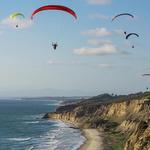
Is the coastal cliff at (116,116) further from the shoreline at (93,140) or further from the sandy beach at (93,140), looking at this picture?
the sandy beach at (93,140)

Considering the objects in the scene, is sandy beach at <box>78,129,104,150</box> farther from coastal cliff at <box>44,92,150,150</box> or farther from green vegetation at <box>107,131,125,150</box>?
coastal cliff at <box>44,92,150,150</box>

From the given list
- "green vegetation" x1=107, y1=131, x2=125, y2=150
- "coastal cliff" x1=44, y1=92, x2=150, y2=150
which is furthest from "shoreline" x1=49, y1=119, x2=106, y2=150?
"coastal cliff" x1=44, y1=92, x2=150, y2=150

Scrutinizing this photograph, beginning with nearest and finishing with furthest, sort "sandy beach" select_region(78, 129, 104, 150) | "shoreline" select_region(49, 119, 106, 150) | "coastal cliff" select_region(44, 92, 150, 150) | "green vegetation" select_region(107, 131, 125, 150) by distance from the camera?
"green vegetation" select_region(107, 131, 125, 150), "shoreline" select_region(49, 119, 106, 150), "sandy beach" select_region(78, 129, 104, 150), "coastal cliff" select_region(44, 92, 150, 150)

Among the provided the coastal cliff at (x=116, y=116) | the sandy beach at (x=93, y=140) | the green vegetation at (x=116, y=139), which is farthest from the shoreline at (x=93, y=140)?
the coastal cliff at (x=116, y=116)

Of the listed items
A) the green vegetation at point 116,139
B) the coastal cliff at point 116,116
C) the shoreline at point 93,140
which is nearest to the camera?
the green vegetation at point 116,139

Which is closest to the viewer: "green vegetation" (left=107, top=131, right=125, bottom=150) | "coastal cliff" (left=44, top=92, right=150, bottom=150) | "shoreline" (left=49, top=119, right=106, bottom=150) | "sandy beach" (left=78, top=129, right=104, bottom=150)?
"green vegetation" (left=107, top=131, right=125, bottom=150)

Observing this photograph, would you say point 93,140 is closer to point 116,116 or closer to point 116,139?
point 116,139

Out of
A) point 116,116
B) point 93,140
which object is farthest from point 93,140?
point 116,116

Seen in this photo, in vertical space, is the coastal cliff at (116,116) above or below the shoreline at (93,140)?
above
